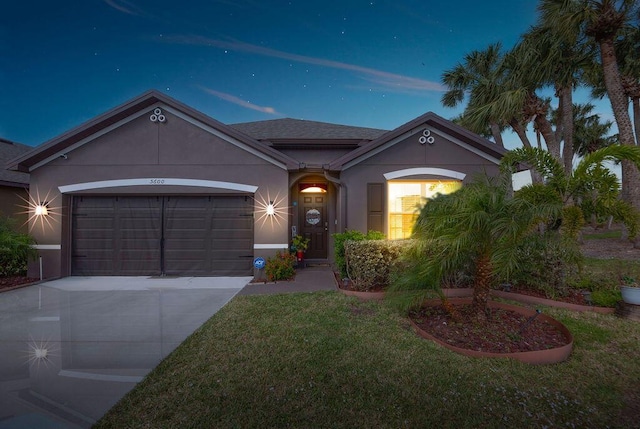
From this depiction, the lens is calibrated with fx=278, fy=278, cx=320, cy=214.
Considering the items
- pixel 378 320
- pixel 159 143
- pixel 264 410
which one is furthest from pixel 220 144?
pixel 264 410

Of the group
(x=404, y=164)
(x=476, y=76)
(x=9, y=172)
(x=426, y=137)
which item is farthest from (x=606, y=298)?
(x=9, y=172)

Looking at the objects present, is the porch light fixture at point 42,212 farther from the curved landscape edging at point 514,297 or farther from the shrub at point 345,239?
the curved landscape edging at point 514,297

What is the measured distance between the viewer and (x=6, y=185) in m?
10.0

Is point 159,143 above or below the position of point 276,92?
below

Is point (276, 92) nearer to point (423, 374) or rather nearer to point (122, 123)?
point (122, 123)

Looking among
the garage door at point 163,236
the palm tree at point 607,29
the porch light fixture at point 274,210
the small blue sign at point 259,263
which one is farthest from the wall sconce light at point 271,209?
the palm tree at point 607,29

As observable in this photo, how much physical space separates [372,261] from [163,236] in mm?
6332

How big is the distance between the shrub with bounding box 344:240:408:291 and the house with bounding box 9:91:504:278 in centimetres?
196

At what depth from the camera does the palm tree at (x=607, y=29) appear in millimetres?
10055

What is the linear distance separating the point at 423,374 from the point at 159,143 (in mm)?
8737

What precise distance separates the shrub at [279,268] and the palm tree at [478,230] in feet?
12.8

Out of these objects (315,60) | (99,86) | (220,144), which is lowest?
(220,144)

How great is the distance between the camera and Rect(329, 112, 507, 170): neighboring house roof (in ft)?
26.4

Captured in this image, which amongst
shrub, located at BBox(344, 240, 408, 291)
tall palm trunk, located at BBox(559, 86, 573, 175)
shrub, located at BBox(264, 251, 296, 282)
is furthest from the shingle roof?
tall palm trunk, located at BBox(559, 86, 573, 175)
